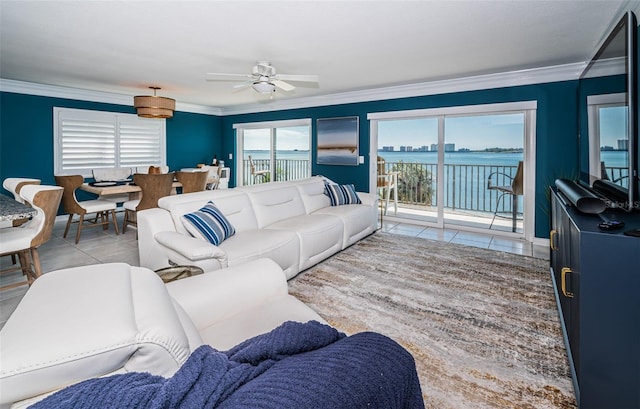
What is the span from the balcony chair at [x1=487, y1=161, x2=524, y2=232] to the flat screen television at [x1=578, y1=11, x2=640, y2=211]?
2.20 metres

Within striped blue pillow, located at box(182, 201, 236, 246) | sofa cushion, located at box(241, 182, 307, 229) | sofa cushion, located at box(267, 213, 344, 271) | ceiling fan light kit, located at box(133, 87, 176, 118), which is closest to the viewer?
striped blue pillow, located at box(182, 201, 236, 246)

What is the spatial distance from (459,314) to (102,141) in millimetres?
6972

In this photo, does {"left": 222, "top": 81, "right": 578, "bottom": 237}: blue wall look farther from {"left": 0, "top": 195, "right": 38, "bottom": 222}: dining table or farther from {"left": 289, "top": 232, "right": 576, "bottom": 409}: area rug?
{"left": 0, "top": 195, "right": 38, "bottom": 222}: dining table

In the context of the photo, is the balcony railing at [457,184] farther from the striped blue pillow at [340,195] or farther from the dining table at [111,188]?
the dining table at [111,188]

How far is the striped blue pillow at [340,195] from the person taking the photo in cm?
495

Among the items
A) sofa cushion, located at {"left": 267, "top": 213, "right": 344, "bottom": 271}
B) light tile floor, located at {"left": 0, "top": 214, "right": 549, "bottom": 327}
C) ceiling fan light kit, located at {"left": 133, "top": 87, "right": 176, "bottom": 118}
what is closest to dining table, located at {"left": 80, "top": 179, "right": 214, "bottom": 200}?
light tile floor, located at {"left": 0, "top": 214, "right": 549, "bottom": 327}

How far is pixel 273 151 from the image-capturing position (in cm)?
803

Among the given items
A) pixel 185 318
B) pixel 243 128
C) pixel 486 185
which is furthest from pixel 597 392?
pixel 243 128

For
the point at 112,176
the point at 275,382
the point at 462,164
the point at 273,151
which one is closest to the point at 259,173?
the point at 273,151

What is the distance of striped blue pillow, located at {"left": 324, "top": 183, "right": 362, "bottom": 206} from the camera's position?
4.95 m

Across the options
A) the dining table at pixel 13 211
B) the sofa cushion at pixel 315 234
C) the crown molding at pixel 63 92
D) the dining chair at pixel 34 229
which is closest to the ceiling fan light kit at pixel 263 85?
the sofa cushion at pixel 315 234

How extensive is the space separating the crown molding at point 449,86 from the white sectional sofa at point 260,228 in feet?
7.50

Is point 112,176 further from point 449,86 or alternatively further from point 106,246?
point 449,86

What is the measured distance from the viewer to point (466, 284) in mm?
3273
